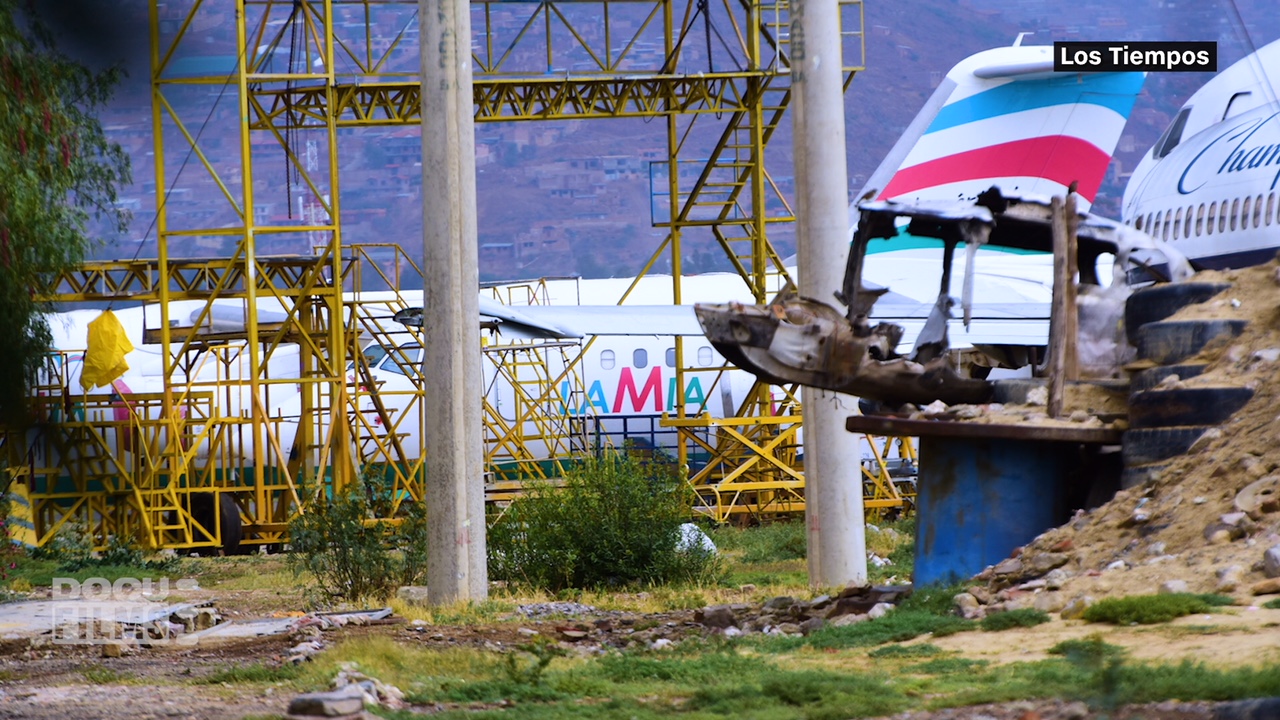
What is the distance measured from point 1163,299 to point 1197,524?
97.3 inches

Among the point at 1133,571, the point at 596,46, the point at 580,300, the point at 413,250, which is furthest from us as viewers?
the point at 596,46

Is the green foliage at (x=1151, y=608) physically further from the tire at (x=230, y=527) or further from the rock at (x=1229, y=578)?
the tire at (x=230, y=527)

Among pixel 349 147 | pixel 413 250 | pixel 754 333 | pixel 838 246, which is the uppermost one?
pixel 349 147

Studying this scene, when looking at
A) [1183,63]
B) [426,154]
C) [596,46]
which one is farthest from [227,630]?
[596,46]

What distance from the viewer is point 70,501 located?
2933cm

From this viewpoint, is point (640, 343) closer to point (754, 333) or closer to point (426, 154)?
point (426, 154)

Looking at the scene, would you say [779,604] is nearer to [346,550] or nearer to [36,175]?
[346,550]

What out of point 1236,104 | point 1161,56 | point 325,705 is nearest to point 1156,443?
point 325,705

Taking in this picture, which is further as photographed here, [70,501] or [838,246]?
[70,501]

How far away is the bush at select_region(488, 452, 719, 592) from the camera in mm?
16172

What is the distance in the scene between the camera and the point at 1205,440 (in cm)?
975

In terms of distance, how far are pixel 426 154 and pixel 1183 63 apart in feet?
25.2

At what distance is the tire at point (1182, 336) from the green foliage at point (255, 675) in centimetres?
617

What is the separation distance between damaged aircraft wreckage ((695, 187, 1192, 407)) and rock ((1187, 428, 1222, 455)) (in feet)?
5.65
